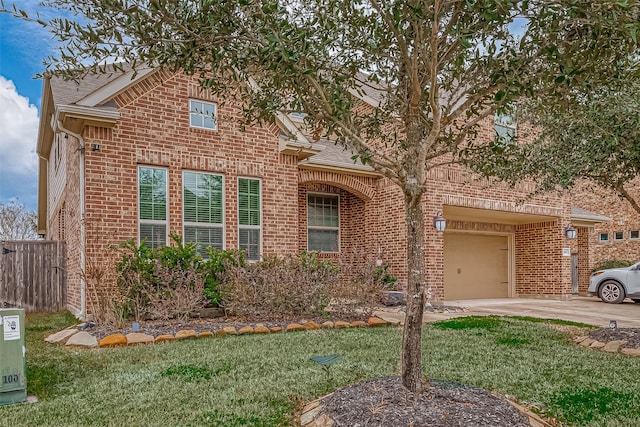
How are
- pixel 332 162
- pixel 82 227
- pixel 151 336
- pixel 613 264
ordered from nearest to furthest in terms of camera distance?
pixel 151 336 → pixel 82 227 → pixel 332 162 → pixel 613 264

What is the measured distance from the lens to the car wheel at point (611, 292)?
47.2 feet

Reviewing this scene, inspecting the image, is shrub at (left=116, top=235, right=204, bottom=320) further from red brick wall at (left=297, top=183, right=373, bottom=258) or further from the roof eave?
red brick wall at (left=297, top=183, right=373, bottom=258)

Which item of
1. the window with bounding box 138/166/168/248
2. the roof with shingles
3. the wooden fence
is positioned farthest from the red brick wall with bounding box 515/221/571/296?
the wooden fence

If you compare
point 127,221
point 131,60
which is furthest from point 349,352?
point 127,221

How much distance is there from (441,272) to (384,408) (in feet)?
31.3

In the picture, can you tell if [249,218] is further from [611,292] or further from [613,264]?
[613,264]

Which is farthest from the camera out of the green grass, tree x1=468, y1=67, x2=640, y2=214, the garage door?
the garage door

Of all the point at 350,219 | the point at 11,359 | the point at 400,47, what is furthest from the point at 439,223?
the point at 11,359

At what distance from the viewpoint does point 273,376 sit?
489 cm

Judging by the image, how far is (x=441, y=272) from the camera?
1256 cm

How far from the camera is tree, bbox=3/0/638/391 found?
3092 mm

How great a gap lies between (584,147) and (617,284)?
9975mm

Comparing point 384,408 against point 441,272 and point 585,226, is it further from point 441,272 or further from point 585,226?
point 585,226

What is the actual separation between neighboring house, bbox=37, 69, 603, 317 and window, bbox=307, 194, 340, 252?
0.03 meters
